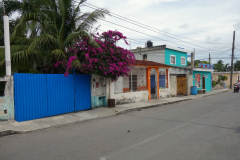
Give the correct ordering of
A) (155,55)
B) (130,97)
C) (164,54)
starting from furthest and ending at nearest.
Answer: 1. (155,55)
2. (164,54)
3. (130,97)

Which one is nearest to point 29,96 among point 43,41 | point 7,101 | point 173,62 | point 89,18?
point 7,101

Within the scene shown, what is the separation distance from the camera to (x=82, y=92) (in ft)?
35.2

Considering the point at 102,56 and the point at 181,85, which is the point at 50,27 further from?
the point at 181,85

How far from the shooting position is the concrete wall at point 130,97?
1316 centimetres

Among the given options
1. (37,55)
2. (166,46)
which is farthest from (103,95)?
(166,46)

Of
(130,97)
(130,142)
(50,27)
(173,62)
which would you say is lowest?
(130,142)

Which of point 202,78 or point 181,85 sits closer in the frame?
point 181,85

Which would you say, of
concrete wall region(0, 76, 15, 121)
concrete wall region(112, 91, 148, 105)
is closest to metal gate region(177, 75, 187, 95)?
concrete wall region(112, 91, 148, 105)

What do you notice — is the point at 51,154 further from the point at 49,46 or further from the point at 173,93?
the point at 173,93

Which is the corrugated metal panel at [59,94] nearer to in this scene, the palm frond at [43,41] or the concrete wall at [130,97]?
the palm frond at [43,41]

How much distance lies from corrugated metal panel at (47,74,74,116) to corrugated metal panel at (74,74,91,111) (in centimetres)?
35

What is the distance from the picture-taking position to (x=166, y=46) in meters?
24.1

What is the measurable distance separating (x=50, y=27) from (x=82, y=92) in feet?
12.8

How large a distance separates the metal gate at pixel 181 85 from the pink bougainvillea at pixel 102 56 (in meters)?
11.3
